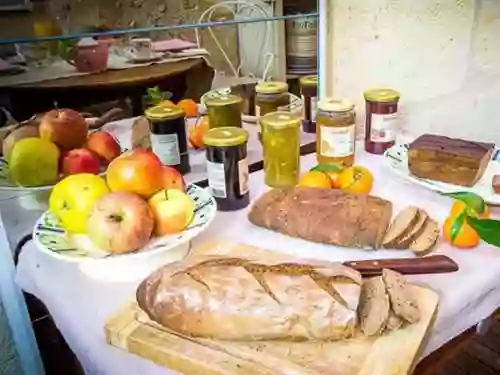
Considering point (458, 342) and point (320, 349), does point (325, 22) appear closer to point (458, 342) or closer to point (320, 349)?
point (458, 342)

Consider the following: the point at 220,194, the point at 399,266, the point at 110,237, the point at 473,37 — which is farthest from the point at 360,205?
the point at 473,37

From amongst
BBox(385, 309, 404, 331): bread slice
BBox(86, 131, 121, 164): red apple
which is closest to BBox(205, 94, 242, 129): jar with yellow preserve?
BBox(86, 131, 121, 164): red apple

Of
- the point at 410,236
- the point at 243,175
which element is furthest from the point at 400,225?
the point at 243,175

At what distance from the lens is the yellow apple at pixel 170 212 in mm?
773

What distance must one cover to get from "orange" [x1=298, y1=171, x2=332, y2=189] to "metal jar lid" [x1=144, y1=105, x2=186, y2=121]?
27 cm

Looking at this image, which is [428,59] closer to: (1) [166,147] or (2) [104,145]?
(1) [166,147]

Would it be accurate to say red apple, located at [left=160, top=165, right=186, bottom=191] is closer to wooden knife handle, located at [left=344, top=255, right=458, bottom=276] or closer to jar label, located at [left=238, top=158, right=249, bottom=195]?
jar label, located at [left=238, top=158, right=249, bottom=195]

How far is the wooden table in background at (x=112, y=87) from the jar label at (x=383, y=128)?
35cm

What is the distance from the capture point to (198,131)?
3.87 feet

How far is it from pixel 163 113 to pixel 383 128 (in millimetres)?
426

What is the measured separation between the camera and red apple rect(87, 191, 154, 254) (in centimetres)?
72

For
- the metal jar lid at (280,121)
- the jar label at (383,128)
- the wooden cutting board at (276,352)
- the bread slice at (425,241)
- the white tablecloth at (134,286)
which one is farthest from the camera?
the jar label at (383,128)

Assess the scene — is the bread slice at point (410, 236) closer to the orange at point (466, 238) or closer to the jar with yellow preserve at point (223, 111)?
the orange at point (466, 238)

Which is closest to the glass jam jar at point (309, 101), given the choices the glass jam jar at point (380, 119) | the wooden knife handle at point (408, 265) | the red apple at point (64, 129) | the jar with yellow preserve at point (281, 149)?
the glass jam jar at point (380, 119)
